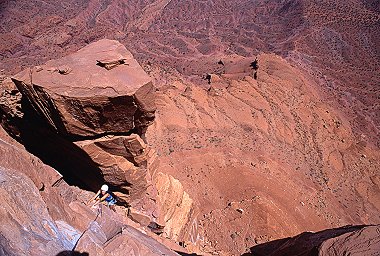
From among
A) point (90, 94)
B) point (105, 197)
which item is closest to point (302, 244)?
point (105, 197)

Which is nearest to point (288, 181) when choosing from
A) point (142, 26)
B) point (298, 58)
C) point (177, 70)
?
point (177, 70)

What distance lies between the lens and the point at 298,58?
34844mm

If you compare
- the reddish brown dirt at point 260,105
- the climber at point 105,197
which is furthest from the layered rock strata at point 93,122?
the reddish brown dirt at point 260,105

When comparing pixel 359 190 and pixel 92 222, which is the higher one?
pixel 92 222

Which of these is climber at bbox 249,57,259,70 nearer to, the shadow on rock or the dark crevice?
the shadow on rock

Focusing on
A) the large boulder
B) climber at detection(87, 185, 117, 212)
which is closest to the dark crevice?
climber at detection(87, 185, 117, 212)

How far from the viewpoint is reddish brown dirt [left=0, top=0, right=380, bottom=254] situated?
13930 mm

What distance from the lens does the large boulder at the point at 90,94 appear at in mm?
7148

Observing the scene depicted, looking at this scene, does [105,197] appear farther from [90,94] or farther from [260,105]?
[260,105]

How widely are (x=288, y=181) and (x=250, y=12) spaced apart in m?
39.7

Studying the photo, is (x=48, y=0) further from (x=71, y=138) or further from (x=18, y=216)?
(x=18, y=216)

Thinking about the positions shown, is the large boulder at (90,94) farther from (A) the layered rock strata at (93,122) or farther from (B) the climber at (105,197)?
(B) the climber at (105,197)

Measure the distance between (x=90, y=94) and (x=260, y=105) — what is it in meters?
14.8

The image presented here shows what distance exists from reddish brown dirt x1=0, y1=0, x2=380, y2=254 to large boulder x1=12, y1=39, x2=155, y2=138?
6212 millimetres
